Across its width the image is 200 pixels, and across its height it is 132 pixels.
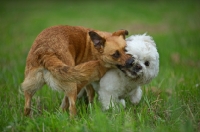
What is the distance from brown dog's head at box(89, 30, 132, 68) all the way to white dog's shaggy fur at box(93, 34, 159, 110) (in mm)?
106

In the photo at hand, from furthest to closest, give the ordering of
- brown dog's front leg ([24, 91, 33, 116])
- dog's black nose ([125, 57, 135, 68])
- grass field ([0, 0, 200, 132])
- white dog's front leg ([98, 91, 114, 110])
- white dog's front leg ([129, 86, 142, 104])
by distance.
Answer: white dog's front leg ([129, 86, 142, 104]) → white dog's front leg ([98, 91, 114, 110]) → brown dog's front leg ([24, 91, 33, 116]) → dog's black nose ([125, 57, 135, 68]) → grass field ([0, 0, 200, 132])

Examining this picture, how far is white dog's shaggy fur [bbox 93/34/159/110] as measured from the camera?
4414mm

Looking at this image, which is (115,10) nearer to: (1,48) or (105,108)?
(1,48)

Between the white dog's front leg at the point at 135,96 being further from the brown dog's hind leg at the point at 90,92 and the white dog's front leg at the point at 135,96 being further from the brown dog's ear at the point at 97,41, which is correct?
the brown dog's ear at the point at 97,41

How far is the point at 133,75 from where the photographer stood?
14.7 feet

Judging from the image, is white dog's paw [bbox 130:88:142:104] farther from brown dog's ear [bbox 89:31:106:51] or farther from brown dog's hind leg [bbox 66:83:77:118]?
brown dog's hind leg [bbox 66:83:77:118]

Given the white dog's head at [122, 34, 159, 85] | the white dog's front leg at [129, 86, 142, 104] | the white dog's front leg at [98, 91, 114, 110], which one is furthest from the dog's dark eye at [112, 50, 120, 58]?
the white dog's front leg at [129, 86, 142, 104]

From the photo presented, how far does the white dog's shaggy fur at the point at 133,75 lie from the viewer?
14.5 feet

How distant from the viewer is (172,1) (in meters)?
24.7

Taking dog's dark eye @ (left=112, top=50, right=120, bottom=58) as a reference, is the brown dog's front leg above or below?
below

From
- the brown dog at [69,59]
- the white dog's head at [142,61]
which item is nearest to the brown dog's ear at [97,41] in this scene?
the brown dog at [69,59]

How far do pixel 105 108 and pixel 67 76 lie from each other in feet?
3.09

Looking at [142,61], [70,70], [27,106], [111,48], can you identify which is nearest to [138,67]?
[142,61]

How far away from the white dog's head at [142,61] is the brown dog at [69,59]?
12 cm
